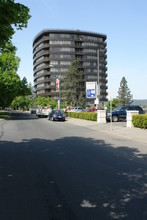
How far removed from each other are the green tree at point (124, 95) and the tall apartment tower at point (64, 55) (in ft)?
26.8


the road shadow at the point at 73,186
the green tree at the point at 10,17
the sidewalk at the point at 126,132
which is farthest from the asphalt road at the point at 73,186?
the sidewalk at the point at 126,132

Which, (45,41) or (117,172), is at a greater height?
(45,41)

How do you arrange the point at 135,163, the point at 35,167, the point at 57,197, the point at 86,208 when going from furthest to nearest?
the point at 135,163, the point at 35,167, the point at 57,197, the point at 86,208

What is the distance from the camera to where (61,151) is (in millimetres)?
9719

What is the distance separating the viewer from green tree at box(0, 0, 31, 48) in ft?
24.5

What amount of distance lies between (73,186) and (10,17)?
5.23m

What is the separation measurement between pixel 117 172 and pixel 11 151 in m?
4.65

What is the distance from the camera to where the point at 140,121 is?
738 inches

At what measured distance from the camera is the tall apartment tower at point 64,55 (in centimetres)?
11894

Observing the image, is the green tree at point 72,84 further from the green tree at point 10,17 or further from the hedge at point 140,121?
the green tree at point 10,17

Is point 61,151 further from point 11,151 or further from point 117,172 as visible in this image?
point 117,172

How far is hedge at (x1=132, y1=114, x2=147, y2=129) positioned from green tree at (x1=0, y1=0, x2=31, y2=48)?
39.7ft

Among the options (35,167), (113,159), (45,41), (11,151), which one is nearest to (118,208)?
(35,167)

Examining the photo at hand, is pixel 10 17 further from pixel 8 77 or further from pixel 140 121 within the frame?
pixel 8 77
